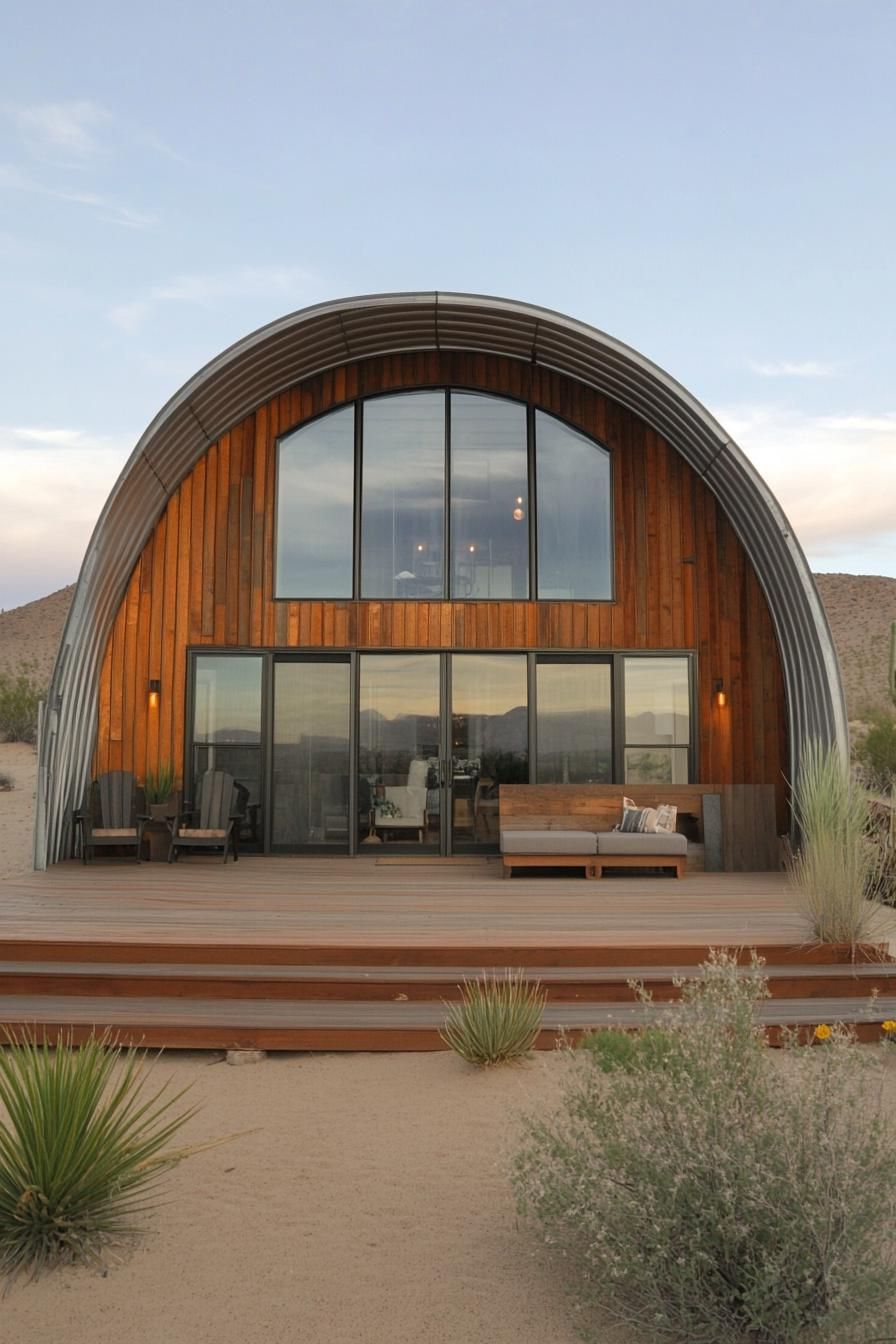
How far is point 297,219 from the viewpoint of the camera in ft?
39.4

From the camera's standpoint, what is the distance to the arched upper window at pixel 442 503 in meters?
10.6

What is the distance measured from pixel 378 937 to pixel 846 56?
9.59 meters

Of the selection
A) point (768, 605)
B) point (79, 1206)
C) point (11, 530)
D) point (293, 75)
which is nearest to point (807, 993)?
point (79, 1206)

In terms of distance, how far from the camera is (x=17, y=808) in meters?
15.9

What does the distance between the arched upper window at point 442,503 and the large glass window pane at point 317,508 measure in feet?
0.03

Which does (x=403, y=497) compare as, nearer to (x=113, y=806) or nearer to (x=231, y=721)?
(x=231, y=721)

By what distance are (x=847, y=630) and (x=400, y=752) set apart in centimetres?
3692

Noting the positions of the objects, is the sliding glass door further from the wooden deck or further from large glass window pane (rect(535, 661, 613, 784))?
the wooden deck

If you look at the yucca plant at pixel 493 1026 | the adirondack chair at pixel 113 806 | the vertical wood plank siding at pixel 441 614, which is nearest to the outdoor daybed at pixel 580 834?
the vertical wood plank siding at pixel 441 614

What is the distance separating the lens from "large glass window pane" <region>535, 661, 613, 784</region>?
34.1ft

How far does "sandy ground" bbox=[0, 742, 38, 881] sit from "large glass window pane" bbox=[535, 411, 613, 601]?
5.84 metres

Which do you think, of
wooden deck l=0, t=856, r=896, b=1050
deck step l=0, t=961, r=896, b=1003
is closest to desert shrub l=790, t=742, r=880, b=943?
wooden deck l=0, t=856, r=896, b=1050

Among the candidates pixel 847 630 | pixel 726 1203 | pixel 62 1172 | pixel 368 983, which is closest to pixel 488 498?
pixel 368 983

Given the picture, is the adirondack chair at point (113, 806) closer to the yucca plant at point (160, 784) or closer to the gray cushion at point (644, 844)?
the yucca plant at point (160, 784)
